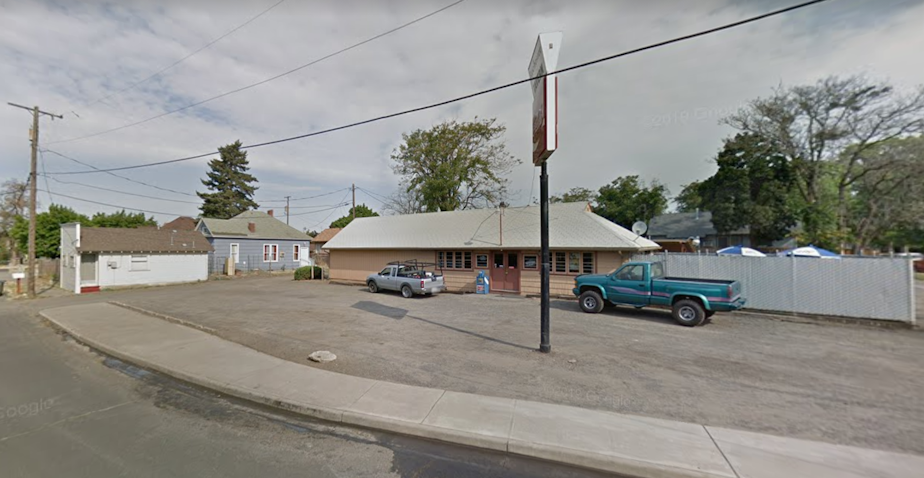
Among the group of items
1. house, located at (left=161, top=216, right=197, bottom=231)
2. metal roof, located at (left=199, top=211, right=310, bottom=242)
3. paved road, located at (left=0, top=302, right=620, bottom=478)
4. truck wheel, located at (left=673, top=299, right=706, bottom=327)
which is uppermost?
house, located at (left=161, top=216, right=197, bottom=231)

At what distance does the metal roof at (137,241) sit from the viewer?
19234 millimetres

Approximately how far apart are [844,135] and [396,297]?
108 feet

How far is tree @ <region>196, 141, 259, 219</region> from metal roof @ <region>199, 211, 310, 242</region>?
1722 centimetres

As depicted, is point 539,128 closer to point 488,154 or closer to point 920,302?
point 920,302

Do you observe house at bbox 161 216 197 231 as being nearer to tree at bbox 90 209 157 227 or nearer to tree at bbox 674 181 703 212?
tree at bbox 90 209 157 227

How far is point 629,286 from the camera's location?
10.8 meters

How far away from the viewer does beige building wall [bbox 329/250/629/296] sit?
14.4 metres

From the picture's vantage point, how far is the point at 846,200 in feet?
80.2

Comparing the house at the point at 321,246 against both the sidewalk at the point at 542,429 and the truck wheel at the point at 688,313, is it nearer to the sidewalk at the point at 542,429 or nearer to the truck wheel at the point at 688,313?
the sidewalk at the point at 542,429

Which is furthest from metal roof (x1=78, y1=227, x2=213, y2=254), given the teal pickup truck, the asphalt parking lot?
the teal pickup truck

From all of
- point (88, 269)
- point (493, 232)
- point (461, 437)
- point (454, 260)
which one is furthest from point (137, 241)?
point (461, 437)

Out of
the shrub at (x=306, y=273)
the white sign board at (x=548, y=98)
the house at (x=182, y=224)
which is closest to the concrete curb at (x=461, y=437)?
the white sign board at (x=548, y=98)

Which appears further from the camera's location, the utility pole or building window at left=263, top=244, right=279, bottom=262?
building window at left=263, top=244, right=279, bottom=262

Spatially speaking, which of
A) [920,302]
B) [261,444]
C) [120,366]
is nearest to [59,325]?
[120,366]
